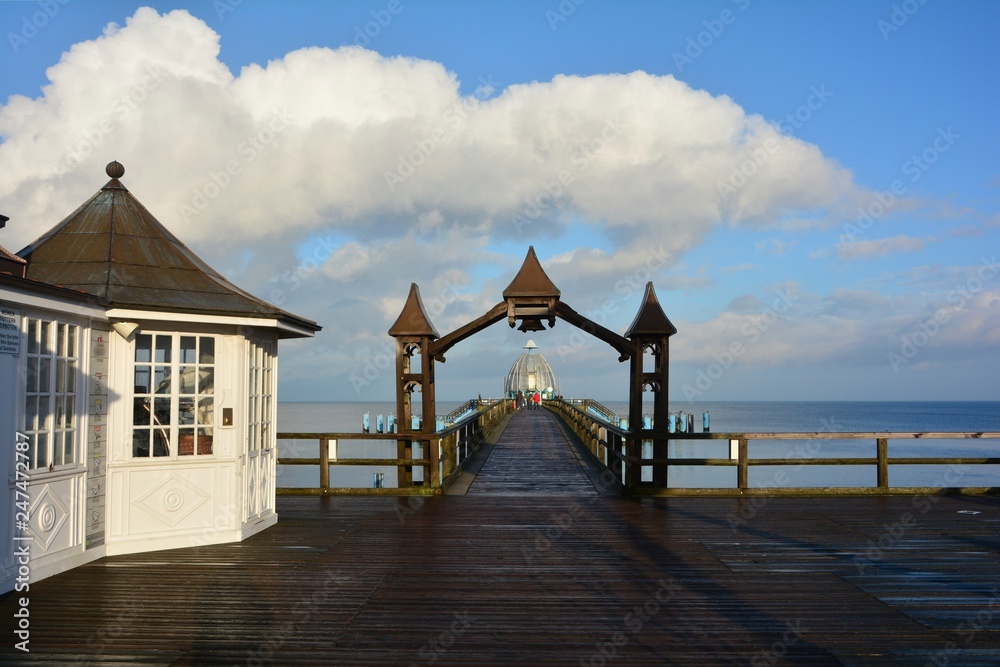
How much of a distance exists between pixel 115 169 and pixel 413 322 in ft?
15.2

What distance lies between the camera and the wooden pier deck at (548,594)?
16.1ft

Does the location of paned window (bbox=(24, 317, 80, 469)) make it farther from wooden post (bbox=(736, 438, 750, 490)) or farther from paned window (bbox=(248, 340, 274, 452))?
wooden post (bbox=(736, 438, 750, 490))

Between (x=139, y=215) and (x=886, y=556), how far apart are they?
851 centimetres

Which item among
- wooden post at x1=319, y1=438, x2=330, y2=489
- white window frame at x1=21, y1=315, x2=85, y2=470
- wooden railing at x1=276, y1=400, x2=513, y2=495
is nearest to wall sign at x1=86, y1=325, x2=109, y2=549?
white window frame at x1=21, y1=315, x2=85, y2=470

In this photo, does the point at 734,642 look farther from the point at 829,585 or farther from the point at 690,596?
the point at 829,585

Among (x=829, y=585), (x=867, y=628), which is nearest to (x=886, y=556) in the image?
(x=829, y=585)

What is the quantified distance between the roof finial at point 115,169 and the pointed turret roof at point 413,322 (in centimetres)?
441

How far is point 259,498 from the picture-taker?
29.4 feet

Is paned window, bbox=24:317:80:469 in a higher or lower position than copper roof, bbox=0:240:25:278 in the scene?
lower

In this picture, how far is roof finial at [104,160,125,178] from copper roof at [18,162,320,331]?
11 millimetres

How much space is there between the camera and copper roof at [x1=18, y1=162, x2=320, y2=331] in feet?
25.3

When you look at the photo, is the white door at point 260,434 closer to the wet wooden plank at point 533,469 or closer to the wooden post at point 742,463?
the wet wooden plank at point 533,469

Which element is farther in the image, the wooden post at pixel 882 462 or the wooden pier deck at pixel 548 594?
the wooden post at pixel 882 462

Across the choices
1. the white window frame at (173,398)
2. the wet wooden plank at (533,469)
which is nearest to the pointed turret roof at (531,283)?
the wet wooden plank at (533,469)
